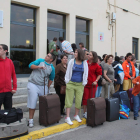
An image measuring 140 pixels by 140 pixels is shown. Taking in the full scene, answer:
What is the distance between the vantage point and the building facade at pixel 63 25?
302 inches

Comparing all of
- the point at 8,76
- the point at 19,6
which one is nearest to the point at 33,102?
the point at 8,76

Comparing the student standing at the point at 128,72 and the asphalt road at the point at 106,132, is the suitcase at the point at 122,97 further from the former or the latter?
the student standing at the point at 128,72

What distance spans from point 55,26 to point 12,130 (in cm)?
636

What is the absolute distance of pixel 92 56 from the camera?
17.1 ft

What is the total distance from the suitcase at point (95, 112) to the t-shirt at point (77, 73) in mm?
635

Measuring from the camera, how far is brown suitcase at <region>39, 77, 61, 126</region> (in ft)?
14.3

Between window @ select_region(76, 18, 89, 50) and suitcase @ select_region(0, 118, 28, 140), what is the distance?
6696mm

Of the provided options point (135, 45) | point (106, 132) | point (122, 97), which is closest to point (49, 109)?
point (106, 132)

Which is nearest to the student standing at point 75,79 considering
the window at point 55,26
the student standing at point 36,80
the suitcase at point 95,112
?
the suitcase at point 95,112

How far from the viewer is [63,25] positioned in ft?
30.7

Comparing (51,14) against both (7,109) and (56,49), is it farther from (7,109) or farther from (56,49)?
(7,109)

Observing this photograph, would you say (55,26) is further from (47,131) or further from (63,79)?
(47,131)

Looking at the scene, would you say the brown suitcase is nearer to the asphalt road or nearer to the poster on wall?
the asphalt road

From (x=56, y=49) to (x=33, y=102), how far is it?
160 inches
